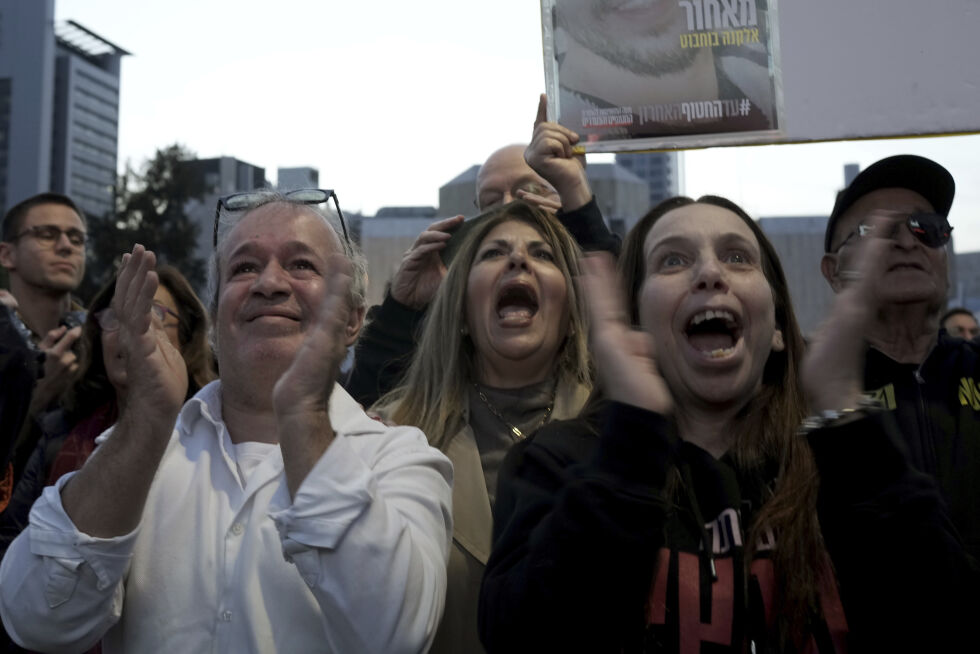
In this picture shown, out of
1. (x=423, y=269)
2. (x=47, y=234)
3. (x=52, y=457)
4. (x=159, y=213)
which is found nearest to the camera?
(x=52, y=457)

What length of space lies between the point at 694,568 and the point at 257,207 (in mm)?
1526

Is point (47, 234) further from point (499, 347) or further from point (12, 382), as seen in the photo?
point (499, 347)

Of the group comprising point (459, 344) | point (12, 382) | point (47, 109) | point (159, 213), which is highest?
point (47, 109)

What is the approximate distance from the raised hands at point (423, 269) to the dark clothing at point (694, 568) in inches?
71.5

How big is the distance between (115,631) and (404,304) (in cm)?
181

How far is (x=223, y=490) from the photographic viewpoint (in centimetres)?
232

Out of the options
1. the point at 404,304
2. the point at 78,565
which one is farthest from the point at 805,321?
the point at 78,565

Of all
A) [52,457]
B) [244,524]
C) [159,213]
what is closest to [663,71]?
[244,524]

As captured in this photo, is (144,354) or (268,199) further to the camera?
(268,199)

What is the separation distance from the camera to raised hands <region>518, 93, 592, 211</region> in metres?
2.83

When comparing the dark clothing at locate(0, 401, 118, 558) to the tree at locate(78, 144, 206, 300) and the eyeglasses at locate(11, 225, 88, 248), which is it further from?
the tree at locate(78, 144, 206, 300)

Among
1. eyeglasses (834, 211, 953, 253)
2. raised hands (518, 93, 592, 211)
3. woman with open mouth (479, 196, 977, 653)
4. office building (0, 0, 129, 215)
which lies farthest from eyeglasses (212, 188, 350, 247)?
office building (0, 0, 129, 215)

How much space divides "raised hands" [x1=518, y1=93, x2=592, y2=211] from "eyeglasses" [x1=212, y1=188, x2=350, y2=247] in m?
0.62

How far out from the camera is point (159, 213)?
26.9 metres
